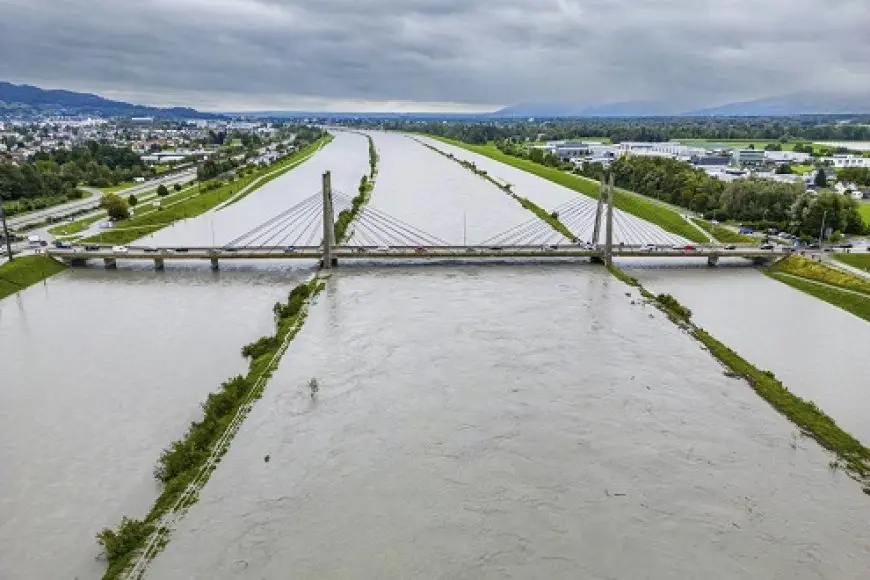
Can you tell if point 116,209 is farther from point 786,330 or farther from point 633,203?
point 786,330

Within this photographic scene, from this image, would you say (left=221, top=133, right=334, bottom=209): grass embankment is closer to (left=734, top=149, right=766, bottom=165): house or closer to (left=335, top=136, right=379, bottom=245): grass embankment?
(left=335, top=136, right=379, bottom=245): grass embankment

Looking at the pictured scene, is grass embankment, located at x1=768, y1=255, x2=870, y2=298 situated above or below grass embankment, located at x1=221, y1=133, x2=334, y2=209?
below

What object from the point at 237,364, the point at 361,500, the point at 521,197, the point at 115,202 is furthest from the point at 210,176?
the point at 361,500

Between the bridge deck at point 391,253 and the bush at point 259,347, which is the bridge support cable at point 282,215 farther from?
the bush at point 259,347

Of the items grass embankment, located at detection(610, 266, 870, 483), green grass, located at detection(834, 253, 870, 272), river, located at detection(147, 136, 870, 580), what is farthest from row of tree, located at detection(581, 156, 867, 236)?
river, located at detection(147, 136, 870, 580)

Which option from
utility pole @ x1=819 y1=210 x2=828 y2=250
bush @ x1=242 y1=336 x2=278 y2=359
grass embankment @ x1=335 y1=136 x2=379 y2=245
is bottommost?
bush @ x1=242 y1=336 x2=278 y2=359

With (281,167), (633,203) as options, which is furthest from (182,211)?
(281,167)
